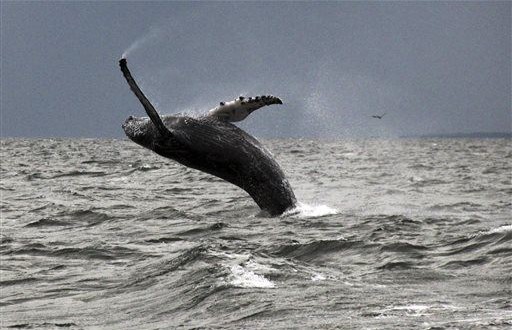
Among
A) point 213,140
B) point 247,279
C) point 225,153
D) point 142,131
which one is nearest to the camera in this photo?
point 247,279

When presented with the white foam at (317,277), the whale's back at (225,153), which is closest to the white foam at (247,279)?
the white foam at (317,277)

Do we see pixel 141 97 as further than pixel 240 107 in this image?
No

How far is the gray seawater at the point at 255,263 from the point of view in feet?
18.5

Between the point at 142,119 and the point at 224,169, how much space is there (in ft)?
3.54

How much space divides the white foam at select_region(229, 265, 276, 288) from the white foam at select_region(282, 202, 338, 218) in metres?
3.98

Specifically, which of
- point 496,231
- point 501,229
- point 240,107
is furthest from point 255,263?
point 501,229

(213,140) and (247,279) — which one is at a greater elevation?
(213,140)

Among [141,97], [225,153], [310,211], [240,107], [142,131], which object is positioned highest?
[141,97]

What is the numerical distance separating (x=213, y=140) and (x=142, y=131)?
0.78m

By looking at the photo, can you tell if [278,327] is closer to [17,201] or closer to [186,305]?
[186,305]

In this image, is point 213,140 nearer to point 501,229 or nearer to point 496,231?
point 496,231

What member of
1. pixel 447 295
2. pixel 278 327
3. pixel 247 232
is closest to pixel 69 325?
pixel 278 327

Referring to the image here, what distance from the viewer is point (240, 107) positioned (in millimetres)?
8672

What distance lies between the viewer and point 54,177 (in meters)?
24.0
